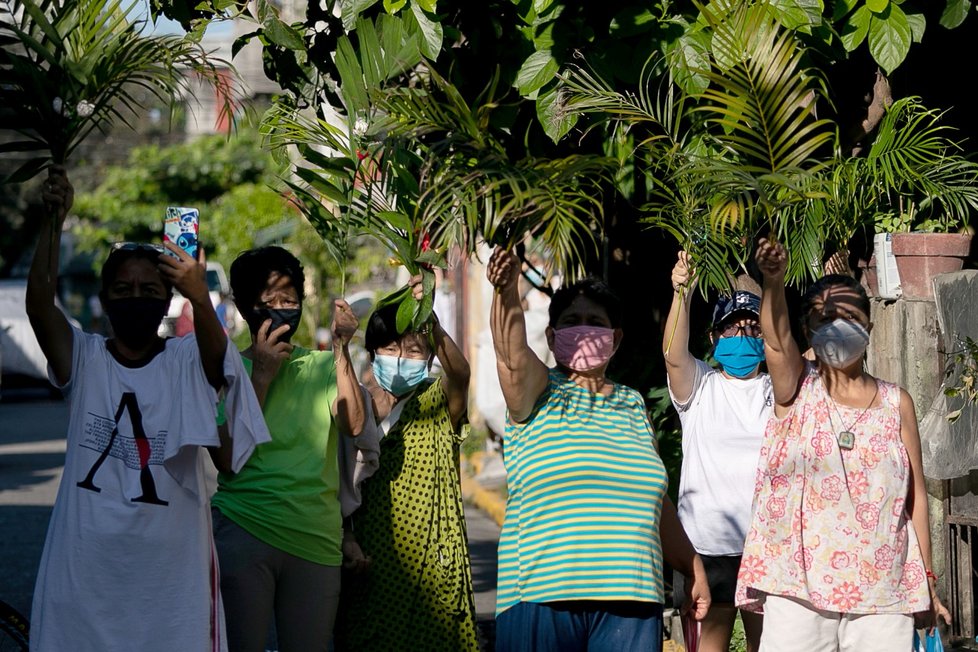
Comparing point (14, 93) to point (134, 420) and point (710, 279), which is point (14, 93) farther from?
point (710, 279)

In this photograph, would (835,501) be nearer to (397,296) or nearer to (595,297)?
(595,297)

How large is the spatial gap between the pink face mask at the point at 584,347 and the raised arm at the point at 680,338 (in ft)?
1.66

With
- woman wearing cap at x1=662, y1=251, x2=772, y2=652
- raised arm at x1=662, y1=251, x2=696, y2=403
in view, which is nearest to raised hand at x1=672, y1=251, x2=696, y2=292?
raised arm at x1=662, y1=251, x2=696, y2=403

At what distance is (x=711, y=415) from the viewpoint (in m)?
5.36

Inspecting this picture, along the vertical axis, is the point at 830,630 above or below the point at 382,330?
below

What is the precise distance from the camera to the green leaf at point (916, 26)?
541cm

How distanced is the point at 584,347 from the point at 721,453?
3.49ft

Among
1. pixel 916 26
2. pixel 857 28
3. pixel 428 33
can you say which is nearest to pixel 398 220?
pixel 428 33

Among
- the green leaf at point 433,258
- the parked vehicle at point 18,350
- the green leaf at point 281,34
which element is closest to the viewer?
the green leaf at point 433,258

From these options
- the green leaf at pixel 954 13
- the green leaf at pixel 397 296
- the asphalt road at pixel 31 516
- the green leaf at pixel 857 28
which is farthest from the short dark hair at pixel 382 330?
the asphalt road at pixel 31 516

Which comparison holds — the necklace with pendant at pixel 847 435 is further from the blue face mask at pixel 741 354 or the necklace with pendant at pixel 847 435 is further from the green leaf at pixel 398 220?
the green leaf at pixel 398 220

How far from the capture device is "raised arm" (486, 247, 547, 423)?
4.12 m

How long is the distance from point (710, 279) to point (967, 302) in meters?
2.40

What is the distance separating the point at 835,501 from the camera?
14.8 ft
